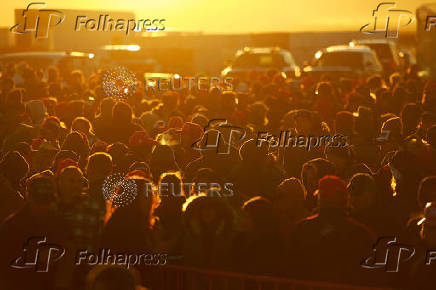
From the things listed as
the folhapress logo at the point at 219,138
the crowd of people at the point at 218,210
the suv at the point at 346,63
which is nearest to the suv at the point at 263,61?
the suv at the point at 346,63

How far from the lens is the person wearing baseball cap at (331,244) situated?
7.18 meters

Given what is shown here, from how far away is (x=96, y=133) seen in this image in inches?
Result: 510

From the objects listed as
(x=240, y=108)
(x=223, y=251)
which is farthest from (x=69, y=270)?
(x=240, y=108)

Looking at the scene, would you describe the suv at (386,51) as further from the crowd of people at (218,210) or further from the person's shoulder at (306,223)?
the person's shoulder at (306,223)

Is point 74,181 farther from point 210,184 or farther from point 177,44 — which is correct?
point 177,44

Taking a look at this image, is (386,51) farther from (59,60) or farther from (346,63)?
(59,60)

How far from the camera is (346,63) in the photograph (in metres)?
25.1

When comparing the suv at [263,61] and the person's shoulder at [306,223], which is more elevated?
the suv at [263,61]

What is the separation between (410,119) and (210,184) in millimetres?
4848

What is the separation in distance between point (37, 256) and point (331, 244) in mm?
2139

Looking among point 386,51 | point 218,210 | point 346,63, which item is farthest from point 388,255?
point 386,51

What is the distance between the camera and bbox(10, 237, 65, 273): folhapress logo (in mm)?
7590

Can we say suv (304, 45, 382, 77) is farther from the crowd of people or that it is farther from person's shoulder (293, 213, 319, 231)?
person's shoulder (293, 213, 319, 231)

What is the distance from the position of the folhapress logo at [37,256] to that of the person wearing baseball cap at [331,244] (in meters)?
1.74
